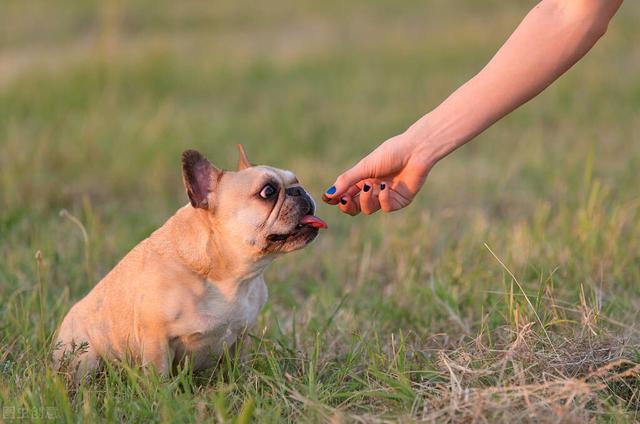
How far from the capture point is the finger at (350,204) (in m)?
3.57

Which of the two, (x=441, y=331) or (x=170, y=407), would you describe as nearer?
(x=170, y=407)

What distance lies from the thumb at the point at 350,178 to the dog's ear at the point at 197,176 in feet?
1.58

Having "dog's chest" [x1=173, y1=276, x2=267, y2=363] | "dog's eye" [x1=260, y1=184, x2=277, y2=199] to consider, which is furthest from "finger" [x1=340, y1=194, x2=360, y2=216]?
"dog's chest" [x1=173, y1=276, x2=267, y2=363]

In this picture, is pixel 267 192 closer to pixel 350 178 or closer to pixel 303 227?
Result: pixel 303 227

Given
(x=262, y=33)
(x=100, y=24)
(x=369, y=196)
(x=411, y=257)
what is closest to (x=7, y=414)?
(x=369, y=196)

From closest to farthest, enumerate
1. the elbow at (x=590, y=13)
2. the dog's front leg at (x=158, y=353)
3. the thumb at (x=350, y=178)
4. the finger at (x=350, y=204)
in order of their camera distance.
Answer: the elbow at (x=590, y=13), the dog's front leg at (x=158, y=353), the thumb at (x=350, y=178), the finger at (x=350, y=204)

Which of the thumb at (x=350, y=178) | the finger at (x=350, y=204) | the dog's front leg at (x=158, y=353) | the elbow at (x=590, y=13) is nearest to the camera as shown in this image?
the elbow at (x=590, y=13)

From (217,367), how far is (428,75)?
7.34 m

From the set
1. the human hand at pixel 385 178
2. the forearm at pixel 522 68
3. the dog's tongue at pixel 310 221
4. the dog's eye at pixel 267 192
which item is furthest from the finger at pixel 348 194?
the forearm at pixel 522 68

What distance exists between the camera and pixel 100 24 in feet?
48.6

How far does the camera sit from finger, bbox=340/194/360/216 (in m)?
3.57

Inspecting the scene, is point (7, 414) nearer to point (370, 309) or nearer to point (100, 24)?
point (370, 309)

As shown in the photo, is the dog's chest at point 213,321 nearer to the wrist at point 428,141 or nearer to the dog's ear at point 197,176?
the dog's ear at point 197,176

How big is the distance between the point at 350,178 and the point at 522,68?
0.79 meters
